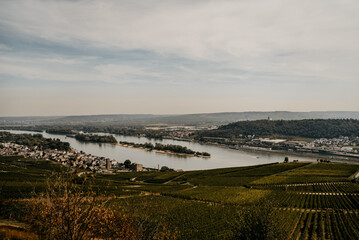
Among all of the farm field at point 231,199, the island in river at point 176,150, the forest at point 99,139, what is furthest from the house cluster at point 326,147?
A: the forest at point 99,139

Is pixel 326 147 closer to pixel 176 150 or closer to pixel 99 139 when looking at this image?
pixel 176 150

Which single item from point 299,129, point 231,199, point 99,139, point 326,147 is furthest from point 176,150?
point 299,129

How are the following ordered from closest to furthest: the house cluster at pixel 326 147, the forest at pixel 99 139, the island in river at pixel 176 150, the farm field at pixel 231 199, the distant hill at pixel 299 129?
the farm field at pixel 231 199 < the island in river at pixel 176 150 < the house cluster at pixel 326 147 < the forest at pixel 99 139 < the distant hill at pixel 299 129

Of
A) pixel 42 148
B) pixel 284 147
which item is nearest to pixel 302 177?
pixel 284 147

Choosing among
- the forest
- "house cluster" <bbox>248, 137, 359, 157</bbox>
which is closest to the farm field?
"house cluster" <bbox>248, 137, 359, 157</bbox>

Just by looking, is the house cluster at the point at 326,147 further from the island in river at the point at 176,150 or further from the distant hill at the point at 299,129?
the island in river at the point at 176,150

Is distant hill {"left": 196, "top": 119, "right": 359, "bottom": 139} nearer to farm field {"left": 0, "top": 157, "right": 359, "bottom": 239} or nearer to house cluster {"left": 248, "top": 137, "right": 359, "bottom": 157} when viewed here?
house cluster {"left": 248, "top": 137, "right": 359, "bottom": 157}
